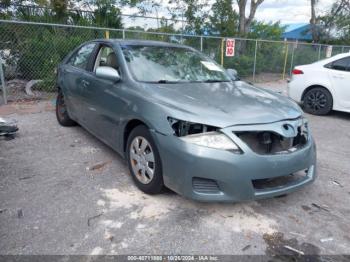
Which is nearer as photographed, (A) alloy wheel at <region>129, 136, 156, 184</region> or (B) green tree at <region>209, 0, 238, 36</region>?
(A) alloy wheel at <region>129, 136, 156, 184</region>

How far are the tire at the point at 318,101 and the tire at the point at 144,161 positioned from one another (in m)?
5.59

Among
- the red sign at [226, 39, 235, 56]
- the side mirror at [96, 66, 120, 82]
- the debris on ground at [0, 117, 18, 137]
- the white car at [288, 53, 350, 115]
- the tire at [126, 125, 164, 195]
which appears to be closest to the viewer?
the tire at [126, 125, 164, 195]

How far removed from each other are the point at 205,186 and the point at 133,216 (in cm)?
73

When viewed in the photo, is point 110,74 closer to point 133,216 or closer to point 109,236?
point 133,216

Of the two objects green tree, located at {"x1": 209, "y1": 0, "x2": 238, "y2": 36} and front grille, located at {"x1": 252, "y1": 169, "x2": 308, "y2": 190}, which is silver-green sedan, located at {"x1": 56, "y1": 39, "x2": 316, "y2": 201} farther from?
green tree, located at {"x1": 209, "y1": 0, "x2": 238, "y2": 36}

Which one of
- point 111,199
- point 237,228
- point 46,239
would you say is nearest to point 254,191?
point 237,228

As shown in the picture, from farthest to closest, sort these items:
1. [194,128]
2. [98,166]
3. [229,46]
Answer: [229,46] → [98,166] → [194,128]

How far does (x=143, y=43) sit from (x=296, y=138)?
2.32 metres

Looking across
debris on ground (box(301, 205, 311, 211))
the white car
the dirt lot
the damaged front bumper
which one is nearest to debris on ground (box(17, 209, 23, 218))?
the dirt lot

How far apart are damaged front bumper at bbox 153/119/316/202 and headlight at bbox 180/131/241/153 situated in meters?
0.03

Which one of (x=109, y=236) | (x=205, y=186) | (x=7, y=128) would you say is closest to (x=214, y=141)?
(x=205, y=186)

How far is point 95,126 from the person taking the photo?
4.28m

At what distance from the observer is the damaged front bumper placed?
269 cm

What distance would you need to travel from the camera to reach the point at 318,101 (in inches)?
294
